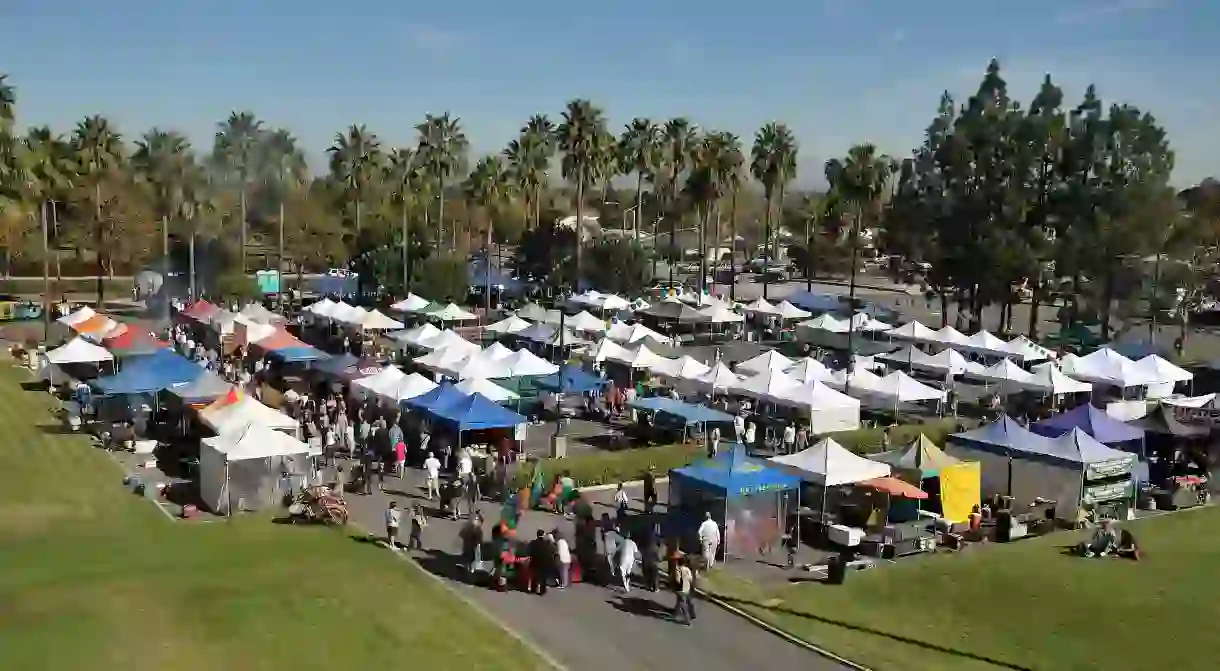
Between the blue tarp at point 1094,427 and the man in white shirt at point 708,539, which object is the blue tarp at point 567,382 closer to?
the blue tarp at point 1094,427

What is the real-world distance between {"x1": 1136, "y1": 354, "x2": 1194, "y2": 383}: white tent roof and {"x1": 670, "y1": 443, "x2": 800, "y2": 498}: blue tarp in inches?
848

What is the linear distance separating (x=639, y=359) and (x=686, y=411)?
702 centimetres

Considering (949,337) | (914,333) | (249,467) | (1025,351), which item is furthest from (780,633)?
(914,333)

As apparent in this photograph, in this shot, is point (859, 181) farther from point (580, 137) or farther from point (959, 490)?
point (959, 490)

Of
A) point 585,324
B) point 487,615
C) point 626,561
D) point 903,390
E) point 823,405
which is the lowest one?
point 487,615

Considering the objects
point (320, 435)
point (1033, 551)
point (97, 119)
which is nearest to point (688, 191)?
point (97, 119)

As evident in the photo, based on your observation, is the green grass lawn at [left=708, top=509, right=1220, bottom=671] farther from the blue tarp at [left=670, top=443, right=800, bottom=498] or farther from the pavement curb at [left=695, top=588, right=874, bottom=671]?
the blue tarp at [left=670, top=443, right=800, bottom=498]

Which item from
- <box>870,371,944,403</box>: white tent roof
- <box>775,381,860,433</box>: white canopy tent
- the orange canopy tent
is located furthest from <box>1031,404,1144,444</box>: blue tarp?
the orange canopy tent

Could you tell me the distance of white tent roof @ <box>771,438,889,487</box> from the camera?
21.5m

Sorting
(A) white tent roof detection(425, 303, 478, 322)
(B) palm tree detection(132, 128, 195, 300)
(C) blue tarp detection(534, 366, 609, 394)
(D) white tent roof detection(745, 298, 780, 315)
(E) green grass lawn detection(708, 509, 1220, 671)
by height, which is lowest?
(E) green grass lawn detection(708, 509, 1220, 671)

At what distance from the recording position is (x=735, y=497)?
19.5 m

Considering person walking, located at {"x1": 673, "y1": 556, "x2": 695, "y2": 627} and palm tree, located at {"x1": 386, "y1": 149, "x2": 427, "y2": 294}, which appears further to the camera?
palm tree, located at {"x1": 386, "y1": 149, "x2": 427, "y2": 294}

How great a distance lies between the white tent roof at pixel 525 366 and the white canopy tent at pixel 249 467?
36.0 feet

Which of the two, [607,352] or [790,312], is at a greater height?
[790,312]
